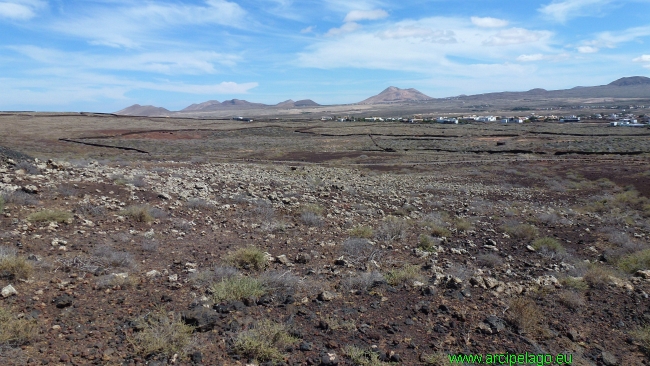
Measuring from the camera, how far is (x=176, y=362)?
4.22m

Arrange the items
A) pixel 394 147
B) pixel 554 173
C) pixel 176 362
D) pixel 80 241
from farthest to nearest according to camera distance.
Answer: pixel 394 147, pixel 554 173, pixel 80 241, pixel 176 362

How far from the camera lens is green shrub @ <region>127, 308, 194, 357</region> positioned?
14.1 ft

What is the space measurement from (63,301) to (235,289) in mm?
2198

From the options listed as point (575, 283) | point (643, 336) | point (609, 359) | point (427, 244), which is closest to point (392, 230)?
point (427, 244)

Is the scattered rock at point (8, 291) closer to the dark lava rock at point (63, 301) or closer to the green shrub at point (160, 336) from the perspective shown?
the dark lava rock at point (63, 301)

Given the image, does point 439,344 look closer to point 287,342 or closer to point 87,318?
point 287,342

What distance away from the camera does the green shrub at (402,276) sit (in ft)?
22.0

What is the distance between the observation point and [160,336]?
446 centimetres

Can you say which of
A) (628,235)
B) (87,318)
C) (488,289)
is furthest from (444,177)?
(87,318)

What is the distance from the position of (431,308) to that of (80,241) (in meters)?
6.33

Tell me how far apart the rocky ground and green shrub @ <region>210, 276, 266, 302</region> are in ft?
0.07

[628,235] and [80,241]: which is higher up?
[80,241]

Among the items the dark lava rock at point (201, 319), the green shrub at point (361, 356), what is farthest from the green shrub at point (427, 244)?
the dark lava rock at point (201, 319)

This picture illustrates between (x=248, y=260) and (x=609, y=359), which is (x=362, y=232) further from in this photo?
(x=609, y=359)
